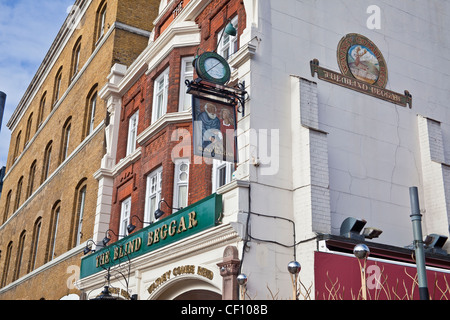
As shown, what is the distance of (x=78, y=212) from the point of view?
2467 centimetres

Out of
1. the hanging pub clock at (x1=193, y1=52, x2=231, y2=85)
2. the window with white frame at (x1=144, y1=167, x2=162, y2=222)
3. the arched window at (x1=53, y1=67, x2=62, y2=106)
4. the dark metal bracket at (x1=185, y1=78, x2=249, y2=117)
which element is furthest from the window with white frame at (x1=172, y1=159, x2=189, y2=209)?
the arched window at (x1=53, y1=67, x2=62, y2=106)

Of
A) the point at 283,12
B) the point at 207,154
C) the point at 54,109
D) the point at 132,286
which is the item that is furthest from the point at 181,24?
the point at 54,109

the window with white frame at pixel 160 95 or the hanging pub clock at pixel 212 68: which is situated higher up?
the window with white frame at pixel 160 95

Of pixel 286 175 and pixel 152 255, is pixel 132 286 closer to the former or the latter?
pixel 152 255

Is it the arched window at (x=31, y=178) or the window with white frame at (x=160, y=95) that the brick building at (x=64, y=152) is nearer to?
the arched window at (x=31, y=178)

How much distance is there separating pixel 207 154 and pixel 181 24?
646 centimetres

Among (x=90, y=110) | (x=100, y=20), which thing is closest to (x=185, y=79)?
(x=90, y=110)

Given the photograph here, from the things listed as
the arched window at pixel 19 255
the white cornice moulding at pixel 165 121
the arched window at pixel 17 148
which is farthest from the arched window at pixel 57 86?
the white cornice moulding at pixel 165 121

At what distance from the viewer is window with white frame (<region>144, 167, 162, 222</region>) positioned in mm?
17859

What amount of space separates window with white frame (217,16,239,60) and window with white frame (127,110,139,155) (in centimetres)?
566

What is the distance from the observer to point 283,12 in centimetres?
1515

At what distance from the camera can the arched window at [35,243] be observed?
29.6 metres

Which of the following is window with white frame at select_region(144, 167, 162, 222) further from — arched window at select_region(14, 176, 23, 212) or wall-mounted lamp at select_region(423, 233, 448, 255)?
arched window at select_region(14, 176, 23, 212)

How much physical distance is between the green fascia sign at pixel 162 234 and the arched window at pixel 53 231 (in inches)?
285
